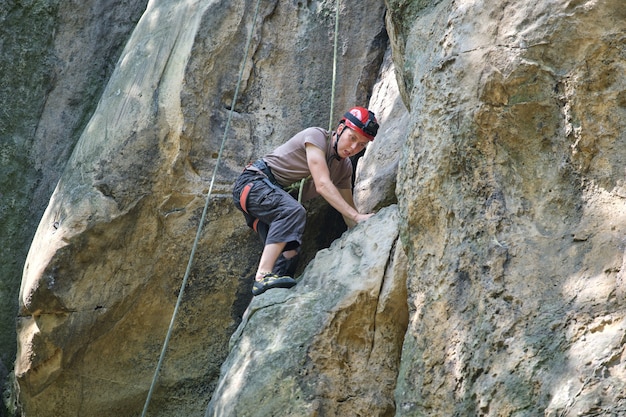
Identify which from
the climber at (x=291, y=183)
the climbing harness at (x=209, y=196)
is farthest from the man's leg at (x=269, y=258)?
the climbing harness at (x=209, y=196)

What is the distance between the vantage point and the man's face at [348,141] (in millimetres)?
5773

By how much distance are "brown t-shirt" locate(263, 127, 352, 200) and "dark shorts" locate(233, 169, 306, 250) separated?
0.42 ft

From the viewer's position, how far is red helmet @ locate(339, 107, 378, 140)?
18.9 ft

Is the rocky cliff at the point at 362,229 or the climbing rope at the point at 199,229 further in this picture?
the climbing rope at the point at 199,229

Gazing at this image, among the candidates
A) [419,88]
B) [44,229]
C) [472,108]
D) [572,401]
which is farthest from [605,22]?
[44,229]

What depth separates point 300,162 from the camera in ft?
19.5

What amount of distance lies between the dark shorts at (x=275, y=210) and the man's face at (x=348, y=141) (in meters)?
0.47

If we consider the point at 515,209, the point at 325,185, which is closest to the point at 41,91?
the point at 325,185

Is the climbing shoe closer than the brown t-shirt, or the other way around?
the climbing shoe

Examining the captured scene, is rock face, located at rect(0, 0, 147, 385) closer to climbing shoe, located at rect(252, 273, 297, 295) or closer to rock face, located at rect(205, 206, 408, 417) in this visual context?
climbing shoe, located at rect(252, 273, 297, 295)

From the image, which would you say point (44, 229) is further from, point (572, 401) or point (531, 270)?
point (572, 401)

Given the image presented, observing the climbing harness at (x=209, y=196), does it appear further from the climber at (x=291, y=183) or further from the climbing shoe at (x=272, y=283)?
the climbing shoe at (x=272, y=283)

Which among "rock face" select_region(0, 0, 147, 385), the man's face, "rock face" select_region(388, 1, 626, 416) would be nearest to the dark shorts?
the man's face

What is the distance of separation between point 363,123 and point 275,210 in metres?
0.83
